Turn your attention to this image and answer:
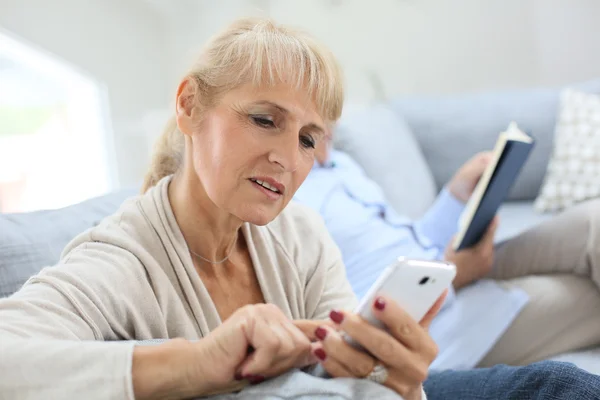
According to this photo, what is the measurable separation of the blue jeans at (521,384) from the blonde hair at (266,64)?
17.8 inches

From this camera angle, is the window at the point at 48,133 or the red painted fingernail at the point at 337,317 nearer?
the red painted fingernail at the point at 337,317

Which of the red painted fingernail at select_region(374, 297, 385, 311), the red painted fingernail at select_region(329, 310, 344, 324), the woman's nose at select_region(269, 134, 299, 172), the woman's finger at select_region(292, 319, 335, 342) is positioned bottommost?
the woman's finger at select_region(292, 319, 335, 342)

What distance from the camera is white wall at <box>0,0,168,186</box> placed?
209 cm

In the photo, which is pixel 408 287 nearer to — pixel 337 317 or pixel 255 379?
pixel 337 317

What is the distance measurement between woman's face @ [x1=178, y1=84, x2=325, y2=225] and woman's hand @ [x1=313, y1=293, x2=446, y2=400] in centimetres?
24

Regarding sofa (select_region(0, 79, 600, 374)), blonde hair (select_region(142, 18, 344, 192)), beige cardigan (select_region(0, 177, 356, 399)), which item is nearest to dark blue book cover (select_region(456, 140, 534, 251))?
sofa (select_region(0, 79, 600, 374))

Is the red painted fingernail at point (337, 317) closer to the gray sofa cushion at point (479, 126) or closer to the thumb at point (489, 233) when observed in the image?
the thumb at point (489, 233)

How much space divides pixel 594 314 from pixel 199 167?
1143mm

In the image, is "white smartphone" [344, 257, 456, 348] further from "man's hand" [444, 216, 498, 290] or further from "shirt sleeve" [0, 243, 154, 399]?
"man's hand" [444, 216, 498, 290]

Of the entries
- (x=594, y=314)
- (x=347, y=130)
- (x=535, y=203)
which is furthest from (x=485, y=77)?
(x=594, y=314)

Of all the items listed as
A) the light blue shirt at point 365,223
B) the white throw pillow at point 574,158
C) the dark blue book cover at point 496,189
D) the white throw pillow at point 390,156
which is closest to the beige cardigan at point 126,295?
the light blue shirt at point 365,223

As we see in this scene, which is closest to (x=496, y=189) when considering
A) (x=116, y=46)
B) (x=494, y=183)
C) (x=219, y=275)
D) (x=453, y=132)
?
(x=494, y=183)

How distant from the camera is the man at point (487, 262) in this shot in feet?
5.27

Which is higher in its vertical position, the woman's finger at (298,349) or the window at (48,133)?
the woman's finger at (298,349)
